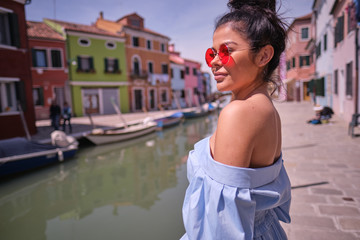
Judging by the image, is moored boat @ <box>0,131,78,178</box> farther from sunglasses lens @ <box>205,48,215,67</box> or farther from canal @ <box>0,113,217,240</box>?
sunglasses lens @ <box>205,48,215,67</box>

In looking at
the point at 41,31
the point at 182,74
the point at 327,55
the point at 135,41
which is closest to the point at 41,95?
the point at 41,31

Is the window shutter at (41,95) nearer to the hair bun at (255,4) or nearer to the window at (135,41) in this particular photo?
the window at (135,41)

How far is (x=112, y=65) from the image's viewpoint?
71.1 feet

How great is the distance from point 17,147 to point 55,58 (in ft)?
42.4

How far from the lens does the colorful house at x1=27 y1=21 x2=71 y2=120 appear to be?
16.5 meters

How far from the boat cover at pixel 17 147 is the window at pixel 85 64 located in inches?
526

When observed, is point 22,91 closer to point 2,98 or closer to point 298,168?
point 2,98

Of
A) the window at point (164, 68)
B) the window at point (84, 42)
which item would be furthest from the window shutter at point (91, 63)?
the window at point (164, 68)

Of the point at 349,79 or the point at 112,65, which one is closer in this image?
the point at 349,79

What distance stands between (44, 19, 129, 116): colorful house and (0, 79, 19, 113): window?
25.7 ft

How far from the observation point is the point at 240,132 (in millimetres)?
723

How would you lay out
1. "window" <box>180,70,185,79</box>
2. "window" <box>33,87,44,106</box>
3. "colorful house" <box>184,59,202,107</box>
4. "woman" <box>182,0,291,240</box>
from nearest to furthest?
"woman" <box>182,0,291,240</box> → "window" <box>33,87,44,106</box> → "window" <box>180,70,185,79</box> → "colorful house" <box>184,59,202,107</box>

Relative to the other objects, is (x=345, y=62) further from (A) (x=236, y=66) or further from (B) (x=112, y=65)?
(B) (x=112, y=65)

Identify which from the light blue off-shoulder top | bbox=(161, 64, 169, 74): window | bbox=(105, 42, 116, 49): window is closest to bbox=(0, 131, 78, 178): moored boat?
the light blue off-shoulder top
